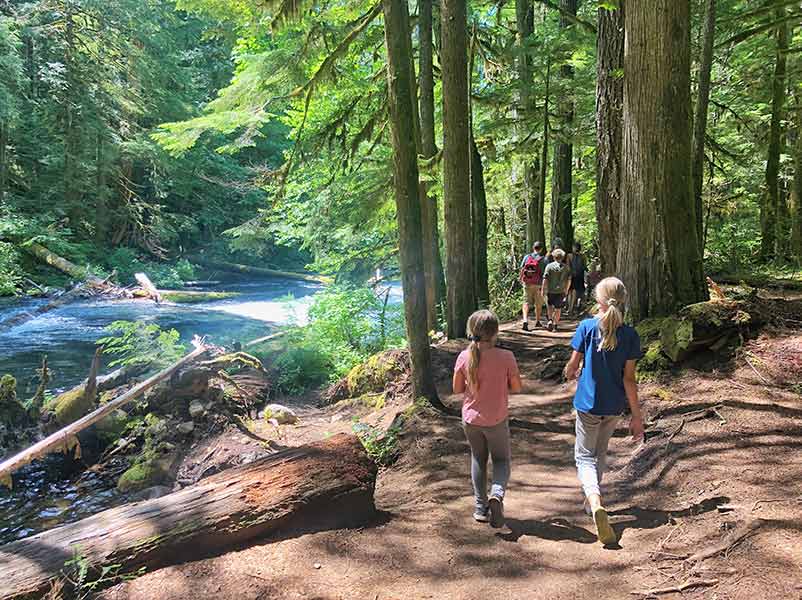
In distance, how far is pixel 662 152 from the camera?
21.2 feet

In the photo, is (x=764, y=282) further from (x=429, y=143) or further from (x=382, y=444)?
(x=382, y=444)

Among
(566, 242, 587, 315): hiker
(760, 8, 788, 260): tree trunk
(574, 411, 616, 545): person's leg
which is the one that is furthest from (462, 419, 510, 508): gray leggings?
(760, 8, 788, 260): tree trunk

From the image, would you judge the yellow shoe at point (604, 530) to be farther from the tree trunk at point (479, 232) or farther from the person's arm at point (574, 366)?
the tree trunk at point (479, 232)

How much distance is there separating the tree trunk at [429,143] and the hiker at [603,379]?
22.2 feet

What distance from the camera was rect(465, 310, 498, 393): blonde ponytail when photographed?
4102mm

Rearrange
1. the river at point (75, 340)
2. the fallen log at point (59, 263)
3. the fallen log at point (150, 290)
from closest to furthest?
the river at point (75, 340) → the fallen log at point (150, 290) → the fallen log at point (59, 263)

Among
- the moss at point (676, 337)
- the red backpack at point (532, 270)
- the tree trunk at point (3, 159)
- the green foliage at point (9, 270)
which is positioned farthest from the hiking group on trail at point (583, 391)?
the tree trunk at point (3, 159)

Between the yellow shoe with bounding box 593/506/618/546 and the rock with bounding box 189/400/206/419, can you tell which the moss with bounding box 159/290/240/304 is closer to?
the rock with bounding box 189/400/206/419

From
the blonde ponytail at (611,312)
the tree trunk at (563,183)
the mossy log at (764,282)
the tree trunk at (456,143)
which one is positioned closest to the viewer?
the blonde ponytail at (611,312)

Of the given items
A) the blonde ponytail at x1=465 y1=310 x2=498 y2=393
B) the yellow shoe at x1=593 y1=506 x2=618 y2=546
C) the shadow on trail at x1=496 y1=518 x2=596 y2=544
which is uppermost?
the blonde ponytail at x1=465 y1=310 x2=498 y2=393

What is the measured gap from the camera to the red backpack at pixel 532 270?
11.6 metres

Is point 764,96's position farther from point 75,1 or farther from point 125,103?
point 75,1

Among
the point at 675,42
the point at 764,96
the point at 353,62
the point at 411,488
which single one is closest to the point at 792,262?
the point at 764,96

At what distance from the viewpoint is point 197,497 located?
398 cm
